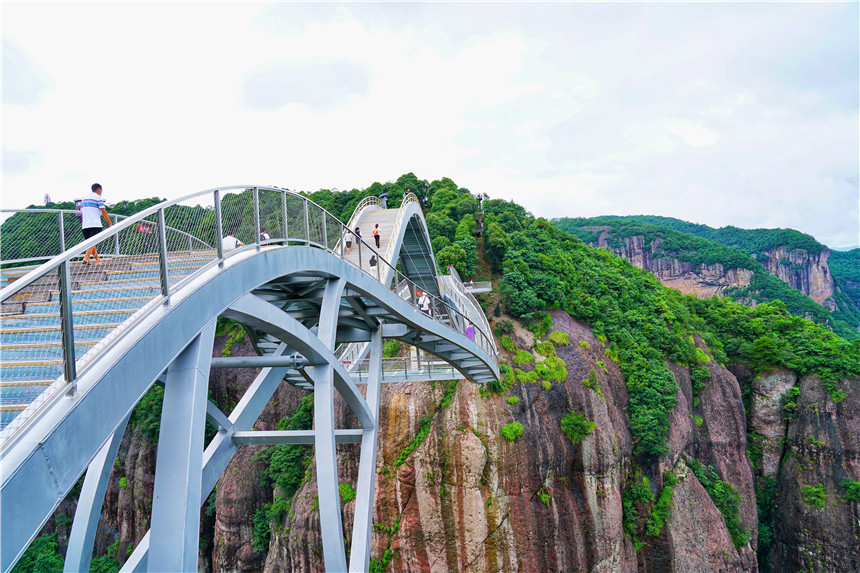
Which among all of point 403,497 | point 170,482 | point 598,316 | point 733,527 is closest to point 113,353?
point 170,482

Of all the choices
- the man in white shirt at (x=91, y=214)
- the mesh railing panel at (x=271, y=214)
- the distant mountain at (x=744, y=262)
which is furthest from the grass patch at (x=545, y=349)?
the distant mountain at (x=744, y=262)

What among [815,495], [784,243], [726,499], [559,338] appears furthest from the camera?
[784,243]

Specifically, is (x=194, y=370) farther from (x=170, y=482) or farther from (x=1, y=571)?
(x=1, y=571)

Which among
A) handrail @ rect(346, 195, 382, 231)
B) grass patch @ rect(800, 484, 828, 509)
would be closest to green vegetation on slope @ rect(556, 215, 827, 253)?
grass patch @ rect(800, 484, 828, 509)

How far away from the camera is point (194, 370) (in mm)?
4457

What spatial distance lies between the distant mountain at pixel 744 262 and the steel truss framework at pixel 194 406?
2466 inches

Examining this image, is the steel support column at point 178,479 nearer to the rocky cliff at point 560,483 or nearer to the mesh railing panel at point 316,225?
the mesh railing panel at point 316,225

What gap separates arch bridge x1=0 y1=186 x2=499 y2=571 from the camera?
2977mm

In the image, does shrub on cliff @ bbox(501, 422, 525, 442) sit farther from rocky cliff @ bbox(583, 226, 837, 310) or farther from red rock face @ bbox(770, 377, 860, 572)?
rocky cliff @ bbox(583, 226, 837, 310)

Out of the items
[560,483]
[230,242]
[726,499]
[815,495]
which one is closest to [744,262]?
[815,495]

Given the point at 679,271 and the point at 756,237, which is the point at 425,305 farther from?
the point at 756,237

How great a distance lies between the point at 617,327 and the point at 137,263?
83.6ft

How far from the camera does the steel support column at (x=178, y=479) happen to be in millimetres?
4086

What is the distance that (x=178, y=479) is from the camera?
414cm
